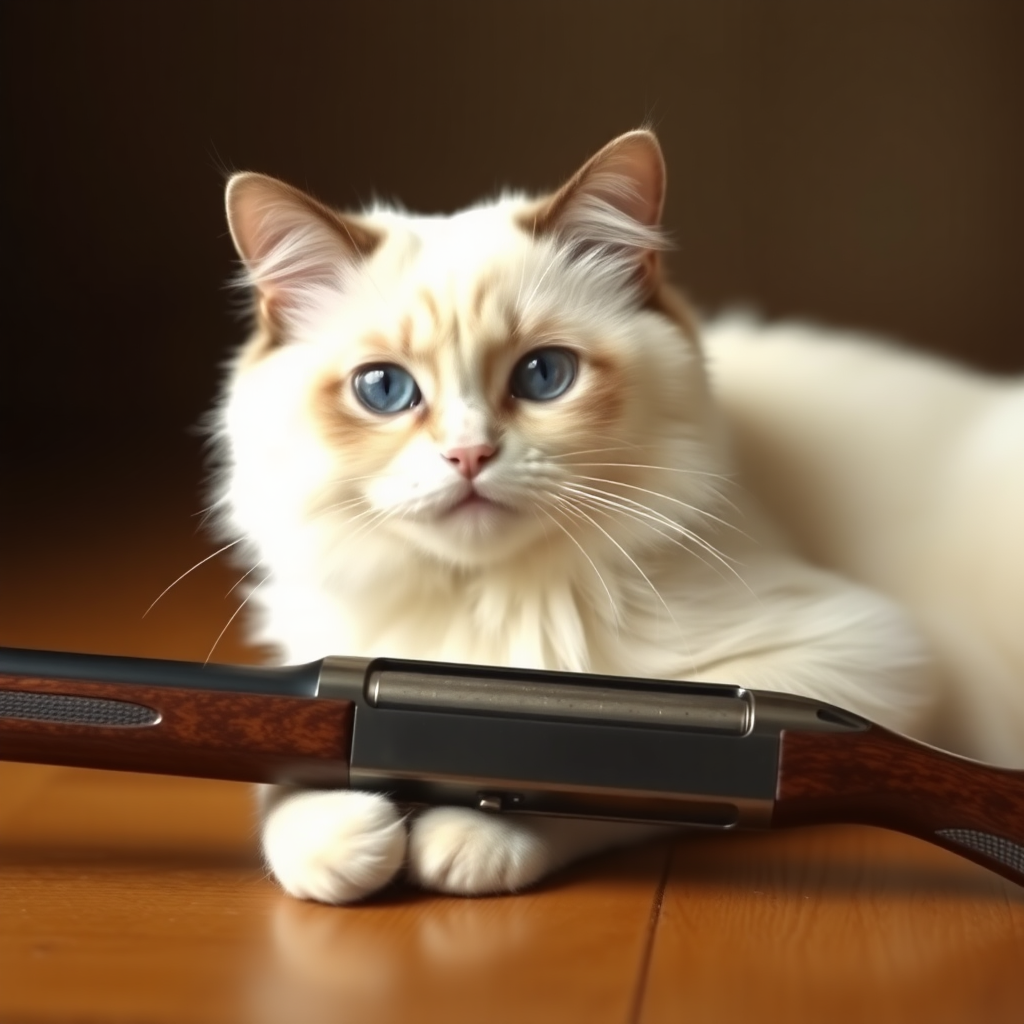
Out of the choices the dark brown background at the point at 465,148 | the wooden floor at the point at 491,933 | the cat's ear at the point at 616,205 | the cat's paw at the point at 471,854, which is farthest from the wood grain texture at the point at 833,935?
the dark brown background at the point at 465,148

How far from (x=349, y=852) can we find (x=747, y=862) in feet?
1.03

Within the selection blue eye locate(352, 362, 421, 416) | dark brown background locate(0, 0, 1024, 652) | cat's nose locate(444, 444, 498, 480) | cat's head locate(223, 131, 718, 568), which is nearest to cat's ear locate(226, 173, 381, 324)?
cat's head locate(223, 131, 718, 568)

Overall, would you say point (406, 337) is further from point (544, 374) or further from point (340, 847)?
point (340, 847)

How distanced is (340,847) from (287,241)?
500 millimetres

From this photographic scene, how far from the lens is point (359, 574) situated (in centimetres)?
109

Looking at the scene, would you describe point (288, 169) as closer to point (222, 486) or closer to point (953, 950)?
point (222, 486)

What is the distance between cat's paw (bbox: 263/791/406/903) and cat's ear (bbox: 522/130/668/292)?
0.50 metres

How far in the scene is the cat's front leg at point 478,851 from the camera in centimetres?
93

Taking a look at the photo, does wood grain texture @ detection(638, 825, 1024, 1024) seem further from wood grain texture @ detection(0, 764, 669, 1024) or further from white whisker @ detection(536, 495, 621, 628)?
white whisker @ detection(536, 495, 621, 628)

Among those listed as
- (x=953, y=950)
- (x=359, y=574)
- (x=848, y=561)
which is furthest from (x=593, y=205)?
(x=953, y=950)

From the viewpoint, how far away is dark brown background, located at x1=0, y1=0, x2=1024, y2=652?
2.58 m

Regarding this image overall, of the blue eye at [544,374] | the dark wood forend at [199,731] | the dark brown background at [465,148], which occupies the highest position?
the dark brown background at [465,148]

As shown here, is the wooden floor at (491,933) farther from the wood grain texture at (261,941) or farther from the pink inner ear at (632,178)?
the pink inner ear at (632,178)

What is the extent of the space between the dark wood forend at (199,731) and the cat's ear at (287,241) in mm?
383
